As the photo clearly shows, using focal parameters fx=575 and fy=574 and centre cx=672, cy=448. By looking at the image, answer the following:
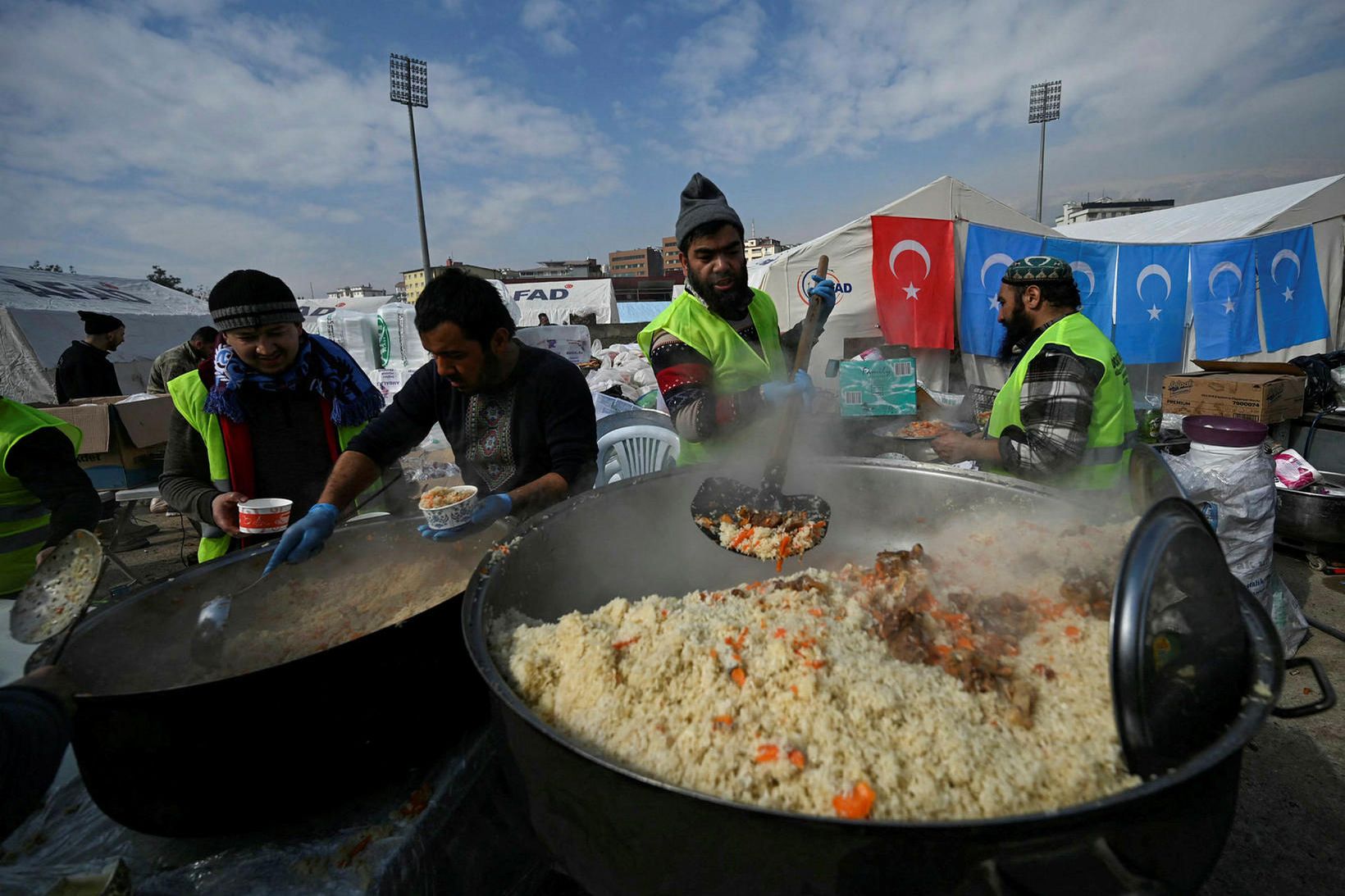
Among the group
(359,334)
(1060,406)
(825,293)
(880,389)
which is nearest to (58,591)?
(825,293)

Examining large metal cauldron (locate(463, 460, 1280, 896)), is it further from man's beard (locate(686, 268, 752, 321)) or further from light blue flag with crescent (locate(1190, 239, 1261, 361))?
light blue flag with crescent (locate(1190, 239, 1261, 361))

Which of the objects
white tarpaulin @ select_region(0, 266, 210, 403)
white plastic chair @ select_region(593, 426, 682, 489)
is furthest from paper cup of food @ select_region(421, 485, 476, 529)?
white tarpaulin @ select_region(0, 266, 210, 403)

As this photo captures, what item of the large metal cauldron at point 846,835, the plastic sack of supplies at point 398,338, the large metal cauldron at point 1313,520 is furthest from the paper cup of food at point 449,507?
the plastic sack of supplies at point 398,338

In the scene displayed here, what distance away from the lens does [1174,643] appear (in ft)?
3.24

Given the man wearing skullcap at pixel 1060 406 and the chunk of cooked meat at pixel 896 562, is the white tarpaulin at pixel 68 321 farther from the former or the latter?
the man wearing skullcap at pixel 1060 406

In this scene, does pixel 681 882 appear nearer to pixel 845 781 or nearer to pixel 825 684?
pixel 845 781

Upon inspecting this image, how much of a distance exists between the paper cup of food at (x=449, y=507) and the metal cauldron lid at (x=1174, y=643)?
1660mm

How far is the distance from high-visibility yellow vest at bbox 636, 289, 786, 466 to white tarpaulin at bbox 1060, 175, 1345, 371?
9.22 metres

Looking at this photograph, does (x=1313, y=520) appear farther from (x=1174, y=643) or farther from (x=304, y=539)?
(x=304, y=539)

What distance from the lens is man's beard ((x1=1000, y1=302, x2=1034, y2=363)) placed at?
2.99m

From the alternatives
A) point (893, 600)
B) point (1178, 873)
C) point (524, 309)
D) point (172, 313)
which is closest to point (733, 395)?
point (893, 600)

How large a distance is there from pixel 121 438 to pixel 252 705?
6335 mm

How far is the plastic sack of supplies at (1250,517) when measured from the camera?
3.55 meters

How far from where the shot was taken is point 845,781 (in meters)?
0.95
